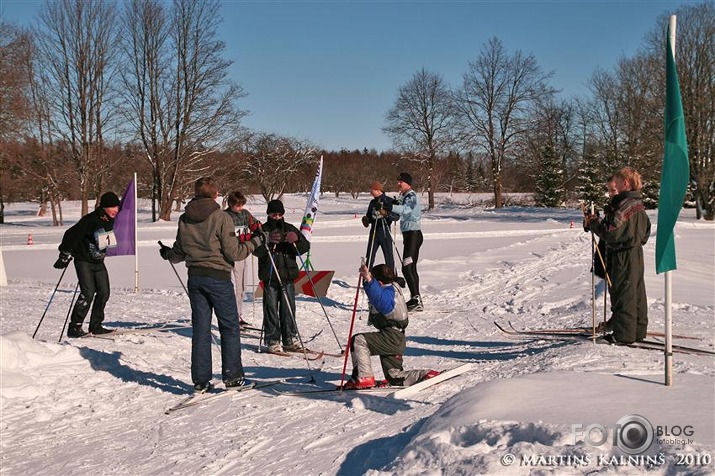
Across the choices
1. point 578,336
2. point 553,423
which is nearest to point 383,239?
point 578,336

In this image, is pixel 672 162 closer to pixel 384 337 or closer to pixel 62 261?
pixel 384 337

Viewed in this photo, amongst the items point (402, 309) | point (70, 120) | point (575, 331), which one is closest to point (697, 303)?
point (575, 331)

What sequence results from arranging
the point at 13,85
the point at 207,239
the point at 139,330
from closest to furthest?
1. the point at 207,239
2. the point at 139,330
3. the point at 13,85

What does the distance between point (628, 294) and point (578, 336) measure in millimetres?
1309

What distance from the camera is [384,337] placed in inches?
225

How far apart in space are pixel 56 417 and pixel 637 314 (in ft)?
19.0

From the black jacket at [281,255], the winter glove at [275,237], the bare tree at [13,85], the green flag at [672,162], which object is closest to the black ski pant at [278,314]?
the black jacket at [281,255]

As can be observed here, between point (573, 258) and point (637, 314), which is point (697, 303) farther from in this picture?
point (573, 258)

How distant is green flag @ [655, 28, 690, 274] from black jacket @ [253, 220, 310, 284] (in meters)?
4.54

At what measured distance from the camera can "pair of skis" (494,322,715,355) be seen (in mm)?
6203

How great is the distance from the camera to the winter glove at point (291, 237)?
764 centimetres

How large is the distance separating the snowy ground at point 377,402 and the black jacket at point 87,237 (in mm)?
1230

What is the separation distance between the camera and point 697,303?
966 centimetres

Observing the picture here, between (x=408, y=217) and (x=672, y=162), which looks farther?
(x=408, y=217)
